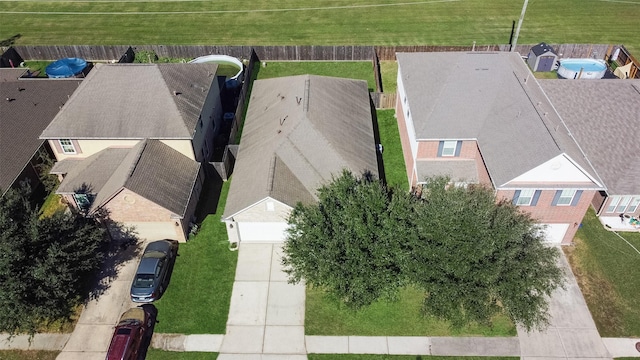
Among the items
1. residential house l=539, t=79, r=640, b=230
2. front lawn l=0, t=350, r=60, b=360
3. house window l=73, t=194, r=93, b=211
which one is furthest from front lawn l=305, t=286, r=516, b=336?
house window l=73, t=194, r=93, b=211

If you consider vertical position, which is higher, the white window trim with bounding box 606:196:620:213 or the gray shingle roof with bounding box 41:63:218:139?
the gray shingle roof with bounding box 41:63:218:139

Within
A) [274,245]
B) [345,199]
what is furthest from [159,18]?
[345,199]

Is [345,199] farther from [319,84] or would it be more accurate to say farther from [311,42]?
[311,42]

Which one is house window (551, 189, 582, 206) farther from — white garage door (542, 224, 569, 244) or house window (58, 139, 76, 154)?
house window (58, 139, 76, 154)

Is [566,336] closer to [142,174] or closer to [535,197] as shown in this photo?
[535,197]

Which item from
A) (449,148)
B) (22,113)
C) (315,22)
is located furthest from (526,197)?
(22,113)

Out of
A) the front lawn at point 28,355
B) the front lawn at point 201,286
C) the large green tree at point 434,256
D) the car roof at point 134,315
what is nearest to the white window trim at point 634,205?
the large green tree at point 434,256

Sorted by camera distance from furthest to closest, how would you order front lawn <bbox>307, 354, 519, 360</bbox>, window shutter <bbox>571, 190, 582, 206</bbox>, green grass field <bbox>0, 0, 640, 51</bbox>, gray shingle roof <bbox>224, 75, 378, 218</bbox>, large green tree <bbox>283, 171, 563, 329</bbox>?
green grass field <bbox>0, 0, 640, 51</bbox> < gray shingle roof <bbox>224, 75, 378, 218</bbox> < window shutter <bbox>571, 190, 582, 206</bbox> < front lawn <bbox>307, 354, 519, 360</bbox> < large green tree <bbox>283, 171, 563, 329</bbox>
